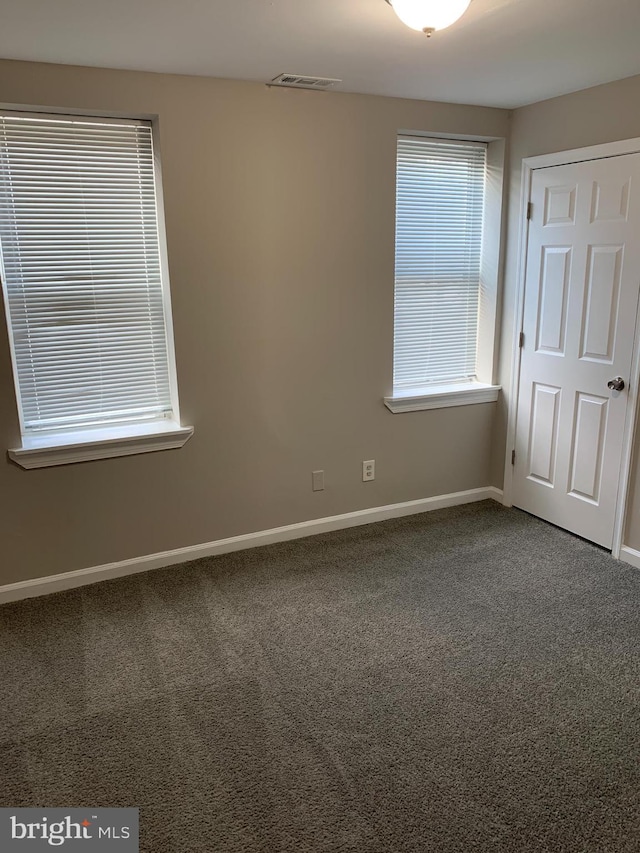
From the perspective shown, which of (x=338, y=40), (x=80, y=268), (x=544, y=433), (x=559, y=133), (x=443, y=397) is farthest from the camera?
(x=443, y=397)

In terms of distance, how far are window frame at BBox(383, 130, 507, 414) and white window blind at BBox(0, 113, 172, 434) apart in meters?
1.47

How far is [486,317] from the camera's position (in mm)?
3896

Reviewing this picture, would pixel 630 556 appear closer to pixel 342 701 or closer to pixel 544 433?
pixel 544 433

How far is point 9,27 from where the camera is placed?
7.11ft

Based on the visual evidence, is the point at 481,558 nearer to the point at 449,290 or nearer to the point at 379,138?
the point at 449,290

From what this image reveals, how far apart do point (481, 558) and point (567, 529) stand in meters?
0.65

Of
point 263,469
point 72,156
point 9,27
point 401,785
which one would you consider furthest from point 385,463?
point 9,27

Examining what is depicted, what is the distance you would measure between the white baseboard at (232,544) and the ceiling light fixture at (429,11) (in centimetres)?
249

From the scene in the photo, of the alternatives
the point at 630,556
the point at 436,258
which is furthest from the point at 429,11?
the point at 630,556

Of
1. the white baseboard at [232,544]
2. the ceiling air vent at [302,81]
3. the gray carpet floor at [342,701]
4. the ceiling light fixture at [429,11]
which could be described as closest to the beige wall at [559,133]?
the white baseboard at [232,544]

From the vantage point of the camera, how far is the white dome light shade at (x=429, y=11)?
1.79 meters

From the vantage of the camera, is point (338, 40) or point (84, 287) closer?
point (338, 40)

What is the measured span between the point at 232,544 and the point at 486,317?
2.07 m

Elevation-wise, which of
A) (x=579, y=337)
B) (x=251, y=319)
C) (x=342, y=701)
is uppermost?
(x=251, y=319)
